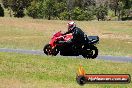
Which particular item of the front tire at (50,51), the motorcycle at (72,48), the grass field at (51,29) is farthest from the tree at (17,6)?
the motorcycle at (72,48)

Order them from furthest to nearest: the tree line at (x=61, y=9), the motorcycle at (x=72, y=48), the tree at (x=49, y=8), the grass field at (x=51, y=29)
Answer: the tree line at (x=61, y=9) → the tree at (x=49, y=8) → the grass field at (x=51, y=29) → the motorcycle at (x=72, y=48)

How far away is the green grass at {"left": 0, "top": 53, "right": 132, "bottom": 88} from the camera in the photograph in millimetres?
14742

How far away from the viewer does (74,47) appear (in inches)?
914

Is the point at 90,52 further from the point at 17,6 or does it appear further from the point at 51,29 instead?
the point at 17,6

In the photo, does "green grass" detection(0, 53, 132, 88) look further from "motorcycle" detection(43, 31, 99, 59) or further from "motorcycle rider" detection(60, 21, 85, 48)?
"motorcycle" detection(43, 31, 99, 59)

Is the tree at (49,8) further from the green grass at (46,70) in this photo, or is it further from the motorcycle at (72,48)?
the green grass at (46,70)

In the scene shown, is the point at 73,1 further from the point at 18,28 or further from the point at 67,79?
the point at 67,79

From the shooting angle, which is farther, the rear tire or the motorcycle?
the rear tire

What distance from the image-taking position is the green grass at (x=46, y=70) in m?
14.7

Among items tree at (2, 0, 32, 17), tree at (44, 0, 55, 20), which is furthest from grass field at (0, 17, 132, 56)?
tree at (2, 0, 32, 17)

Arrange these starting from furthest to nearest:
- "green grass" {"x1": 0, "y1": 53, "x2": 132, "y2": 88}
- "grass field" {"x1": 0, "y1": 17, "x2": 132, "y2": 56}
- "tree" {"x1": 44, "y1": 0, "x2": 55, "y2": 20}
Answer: "tree" {"x1": 44, "y1": 0, "x2": 55, "y2": 20}, "grass field" {"x1": 0, "y1": 17, "x2": 132, "y2": 56}, "green grass" {"x1": 0, "y1": 53, "x2": 132, "y2": 88}

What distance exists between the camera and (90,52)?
2325 centimetres

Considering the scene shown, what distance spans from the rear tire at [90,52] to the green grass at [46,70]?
2.69m

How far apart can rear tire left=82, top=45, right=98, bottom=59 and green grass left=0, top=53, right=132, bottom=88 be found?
269 cm
